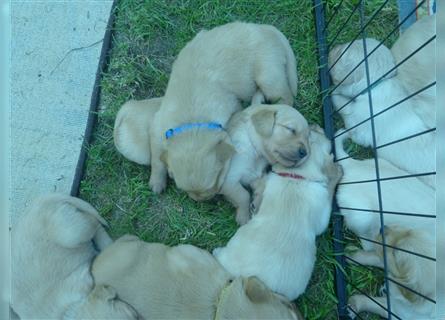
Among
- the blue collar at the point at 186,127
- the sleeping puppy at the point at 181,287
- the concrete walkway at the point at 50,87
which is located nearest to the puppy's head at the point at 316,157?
the blue collar at the point at 186,127

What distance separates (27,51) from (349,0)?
2546mm

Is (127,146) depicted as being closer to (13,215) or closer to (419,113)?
(13,215)

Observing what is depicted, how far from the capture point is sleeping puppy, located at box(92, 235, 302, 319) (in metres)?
2.32

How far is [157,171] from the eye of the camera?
3.00 metres

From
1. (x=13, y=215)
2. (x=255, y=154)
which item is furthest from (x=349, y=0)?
(x=13, y=215)

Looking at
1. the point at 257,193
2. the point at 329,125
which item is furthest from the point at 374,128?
the point at 257,193

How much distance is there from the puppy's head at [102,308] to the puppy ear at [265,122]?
129 centimetres

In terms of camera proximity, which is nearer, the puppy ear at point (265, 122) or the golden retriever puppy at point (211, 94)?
the golden retriever puppy at point (211, 94)

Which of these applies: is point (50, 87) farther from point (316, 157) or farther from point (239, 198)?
point (316, 157)

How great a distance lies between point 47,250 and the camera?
2.58 meters

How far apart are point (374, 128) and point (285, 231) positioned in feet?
3.28

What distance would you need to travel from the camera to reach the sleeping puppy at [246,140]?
2.76 meters

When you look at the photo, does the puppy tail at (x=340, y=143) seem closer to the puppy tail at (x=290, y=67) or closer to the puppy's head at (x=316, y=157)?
the puppy's head at (x=316, y=157)

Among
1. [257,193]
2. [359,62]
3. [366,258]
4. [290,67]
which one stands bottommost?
[366,258]
